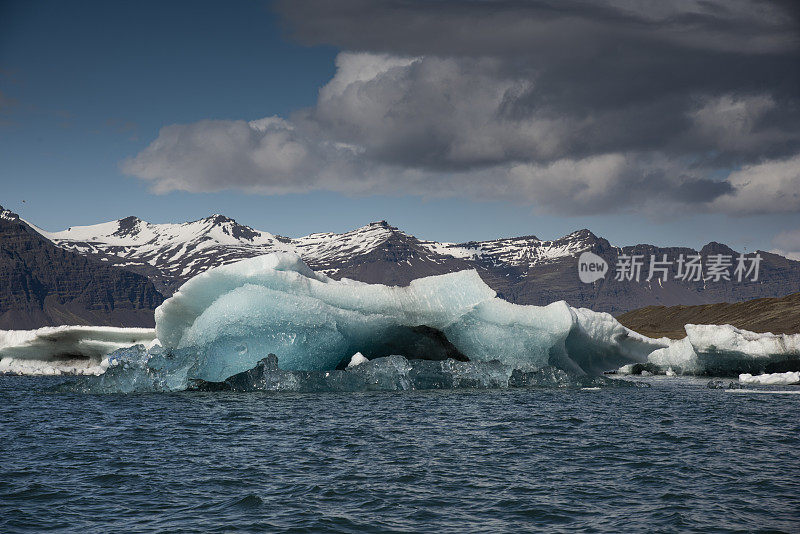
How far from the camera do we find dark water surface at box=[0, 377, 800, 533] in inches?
452

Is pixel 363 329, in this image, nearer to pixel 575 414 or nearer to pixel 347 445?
pixel 575 414

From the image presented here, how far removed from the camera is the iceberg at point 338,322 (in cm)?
2811

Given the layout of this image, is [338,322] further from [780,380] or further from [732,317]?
[732,317]

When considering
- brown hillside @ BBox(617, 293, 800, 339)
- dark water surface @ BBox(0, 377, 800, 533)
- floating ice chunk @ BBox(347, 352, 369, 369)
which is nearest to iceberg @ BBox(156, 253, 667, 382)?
floating ice chunk @ BBox(347, 352, 369, 369)

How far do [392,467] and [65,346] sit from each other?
130 ft

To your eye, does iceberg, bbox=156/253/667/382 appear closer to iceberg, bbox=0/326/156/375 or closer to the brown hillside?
iceberg, bbox=0/326/156/375

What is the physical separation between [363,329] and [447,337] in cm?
417

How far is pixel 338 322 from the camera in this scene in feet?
94.5

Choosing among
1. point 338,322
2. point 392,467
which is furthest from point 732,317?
point 392,467

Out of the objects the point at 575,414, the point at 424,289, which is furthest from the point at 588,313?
the point at 575,414

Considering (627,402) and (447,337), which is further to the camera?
(447,337)

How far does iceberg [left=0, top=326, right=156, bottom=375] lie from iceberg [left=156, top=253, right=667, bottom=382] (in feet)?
44.4

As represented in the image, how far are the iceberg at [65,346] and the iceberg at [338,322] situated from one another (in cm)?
1355

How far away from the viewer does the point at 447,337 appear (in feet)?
105
